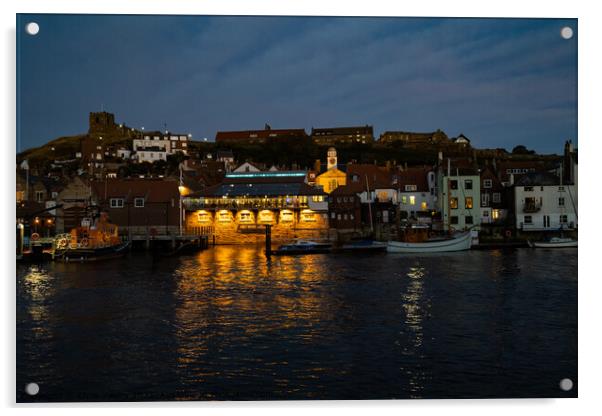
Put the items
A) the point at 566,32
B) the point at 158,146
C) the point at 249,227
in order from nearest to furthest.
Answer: the point at 566,32 → the point at 249,227 → the point at 158,146

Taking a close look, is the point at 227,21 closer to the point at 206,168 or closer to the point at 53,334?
the point at 53,334

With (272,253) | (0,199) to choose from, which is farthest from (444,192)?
(0,199)

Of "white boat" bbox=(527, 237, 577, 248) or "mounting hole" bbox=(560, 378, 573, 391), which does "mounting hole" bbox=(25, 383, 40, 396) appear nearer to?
"mounting hole" bbox=(560, 378, 573, 391)

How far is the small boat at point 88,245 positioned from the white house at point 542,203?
23.4 meters

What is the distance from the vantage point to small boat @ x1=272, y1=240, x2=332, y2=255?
110ft

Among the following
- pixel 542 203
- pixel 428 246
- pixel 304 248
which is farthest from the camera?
pixel 304 248

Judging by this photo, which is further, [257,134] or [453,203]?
[257,134]

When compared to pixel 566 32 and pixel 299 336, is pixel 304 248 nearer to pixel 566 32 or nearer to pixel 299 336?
pixel 299 336

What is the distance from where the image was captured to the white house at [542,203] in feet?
104

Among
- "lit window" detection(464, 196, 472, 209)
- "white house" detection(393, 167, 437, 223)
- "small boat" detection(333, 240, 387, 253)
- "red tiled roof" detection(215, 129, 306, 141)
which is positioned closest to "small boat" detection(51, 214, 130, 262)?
"small boat" detection(333, 240, 387, 253)

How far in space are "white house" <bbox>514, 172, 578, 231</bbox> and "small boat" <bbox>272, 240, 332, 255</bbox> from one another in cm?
1177

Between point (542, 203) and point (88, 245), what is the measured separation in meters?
24.9

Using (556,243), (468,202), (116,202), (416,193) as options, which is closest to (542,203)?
(556,243)

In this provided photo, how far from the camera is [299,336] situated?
12.5 metres
